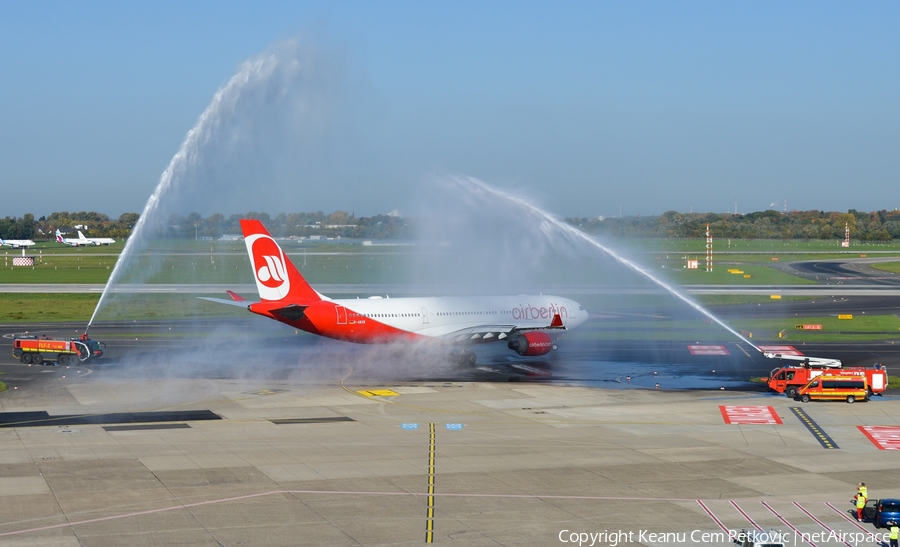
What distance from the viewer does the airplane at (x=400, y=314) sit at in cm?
6012

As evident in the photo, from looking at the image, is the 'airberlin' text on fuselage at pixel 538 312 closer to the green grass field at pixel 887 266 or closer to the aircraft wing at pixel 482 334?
the aircraft wing at pixel 482 334

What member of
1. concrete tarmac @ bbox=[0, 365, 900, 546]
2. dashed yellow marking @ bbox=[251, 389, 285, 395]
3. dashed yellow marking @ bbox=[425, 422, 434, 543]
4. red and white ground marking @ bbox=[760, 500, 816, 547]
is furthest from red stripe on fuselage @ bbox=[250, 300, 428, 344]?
red and white ground marking @ bbox=[760, 500, 816, 547]

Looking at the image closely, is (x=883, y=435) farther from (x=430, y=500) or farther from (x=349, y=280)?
(x=349, y=280)

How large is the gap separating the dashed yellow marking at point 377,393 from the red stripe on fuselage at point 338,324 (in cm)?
899

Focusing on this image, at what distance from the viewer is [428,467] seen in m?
35.9

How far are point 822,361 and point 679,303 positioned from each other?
53803 mm

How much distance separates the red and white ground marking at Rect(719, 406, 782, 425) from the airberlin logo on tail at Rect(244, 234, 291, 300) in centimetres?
2939

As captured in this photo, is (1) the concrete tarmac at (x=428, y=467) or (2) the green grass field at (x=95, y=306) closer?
(1) the concrete tarmac at (x=428, y=467)

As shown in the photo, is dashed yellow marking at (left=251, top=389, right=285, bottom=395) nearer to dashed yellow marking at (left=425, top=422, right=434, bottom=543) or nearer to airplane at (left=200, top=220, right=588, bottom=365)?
airplane at (left=200, top=220, right=588, bottom=365)

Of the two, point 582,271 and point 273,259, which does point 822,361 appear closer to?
point 273,259

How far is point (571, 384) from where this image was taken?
57688 millimetres

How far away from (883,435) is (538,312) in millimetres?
33987

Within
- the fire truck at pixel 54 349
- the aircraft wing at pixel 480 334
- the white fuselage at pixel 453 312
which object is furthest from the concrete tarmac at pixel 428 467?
the aircraft wing at pixel 480 334

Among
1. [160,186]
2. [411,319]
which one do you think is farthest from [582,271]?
[160,186]
